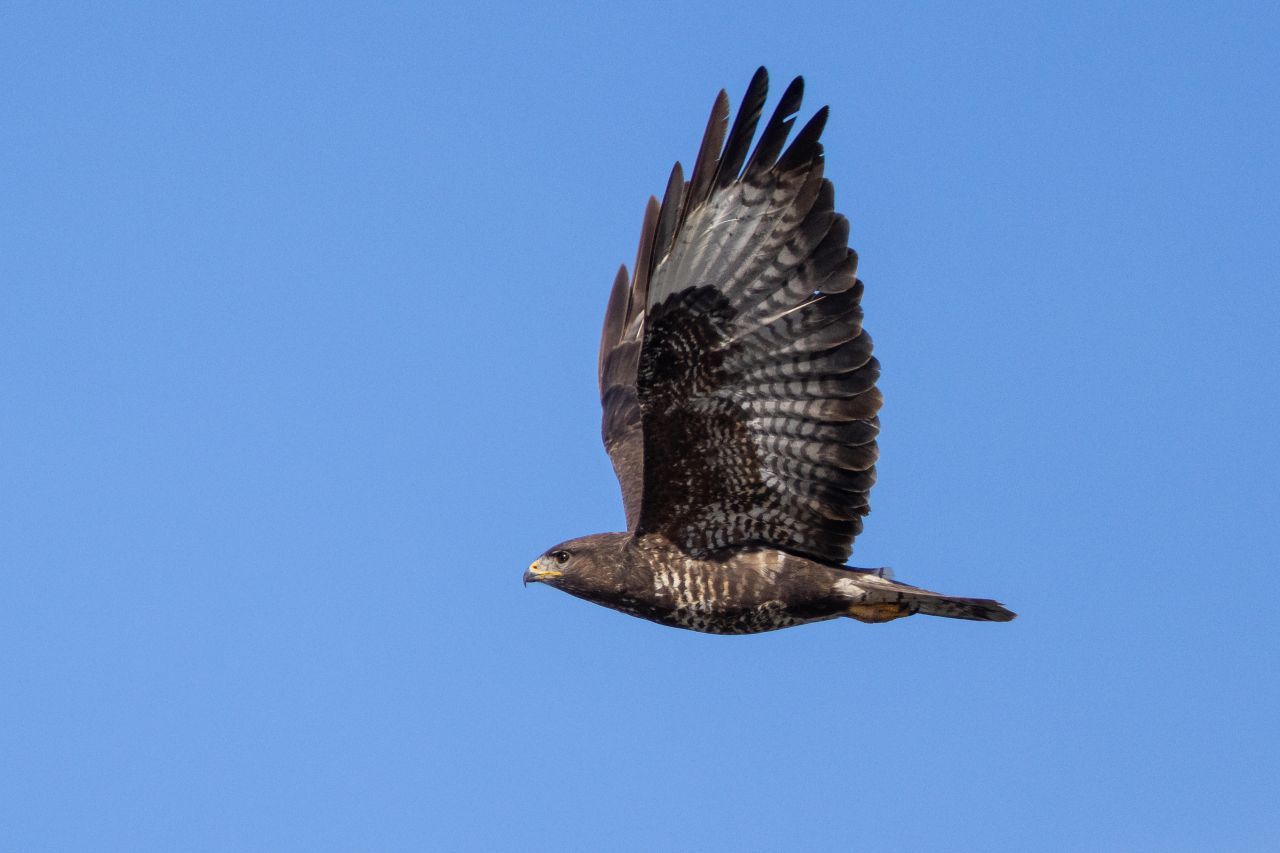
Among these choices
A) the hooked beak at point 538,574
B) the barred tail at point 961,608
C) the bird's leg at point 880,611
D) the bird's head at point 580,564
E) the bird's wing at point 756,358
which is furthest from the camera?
the hooked beak at point 538,574

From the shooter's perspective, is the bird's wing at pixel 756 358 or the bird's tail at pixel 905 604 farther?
the bird's tail at pixel 905 604

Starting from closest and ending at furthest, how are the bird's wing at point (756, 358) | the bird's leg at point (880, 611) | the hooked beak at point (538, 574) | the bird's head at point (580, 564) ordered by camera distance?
the bird's wing at point (756, 358), the bird's leg at point (880, 611), the bird's head at point (580, 564), the hooked beak at point (538, 574)

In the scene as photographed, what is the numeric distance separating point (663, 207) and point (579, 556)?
2.22 meters

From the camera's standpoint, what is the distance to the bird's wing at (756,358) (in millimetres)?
11578

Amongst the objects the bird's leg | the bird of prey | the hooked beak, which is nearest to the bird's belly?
the bird of prey

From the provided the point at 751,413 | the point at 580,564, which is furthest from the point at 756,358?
the point at 580,564

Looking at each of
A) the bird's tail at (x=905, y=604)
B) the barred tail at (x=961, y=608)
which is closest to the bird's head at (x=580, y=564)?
the bird's tail at (x=905, y=604)

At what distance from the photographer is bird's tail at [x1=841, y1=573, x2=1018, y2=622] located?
1194 centimetres

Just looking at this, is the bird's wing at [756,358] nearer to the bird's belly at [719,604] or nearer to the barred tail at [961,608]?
the bird's belly at [719,604]

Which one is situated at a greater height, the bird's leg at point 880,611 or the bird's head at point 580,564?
the bird's head at point 580,564

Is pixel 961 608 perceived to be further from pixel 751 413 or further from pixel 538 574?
Result: pixel 538 574

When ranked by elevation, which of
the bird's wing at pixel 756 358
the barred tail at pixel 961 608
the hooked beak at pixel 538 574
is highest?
the bird's wing at pixel 756 358

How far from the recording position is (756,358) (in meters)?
11.9

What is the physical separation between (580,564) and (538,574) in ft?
0.95
